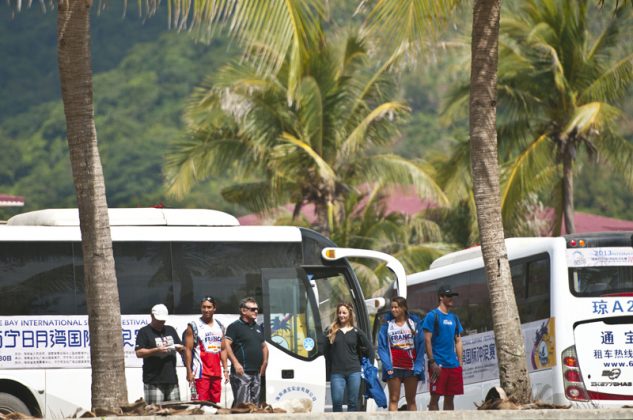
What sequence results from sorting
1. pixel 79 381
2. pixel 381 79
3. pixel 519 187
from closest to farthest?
pixel 79 381 < pixel 519 187 < pixel 381 79

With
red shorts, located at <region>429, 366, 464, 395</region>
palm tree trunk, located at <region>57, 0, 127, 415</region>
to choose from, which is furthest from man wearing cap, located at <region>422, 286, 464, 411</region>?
palm tree trunk, located at <region>57, 0, 127, 415</region>

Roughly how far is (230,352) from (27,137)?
65.7m

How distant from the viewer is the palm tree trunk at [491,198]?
44.0ft

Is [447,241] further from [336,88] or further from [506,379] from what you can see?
[506,379]

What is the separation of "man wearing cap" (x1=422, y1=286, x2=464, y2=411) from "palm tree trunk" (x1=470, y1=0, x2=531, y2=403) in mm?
1132

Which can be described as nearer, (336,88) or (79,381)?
(79,381)

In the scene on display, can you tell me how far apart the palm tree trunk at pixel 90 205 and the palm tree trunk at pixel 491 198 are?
4380mm

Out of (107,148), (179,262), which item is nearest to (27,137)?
(107,148)

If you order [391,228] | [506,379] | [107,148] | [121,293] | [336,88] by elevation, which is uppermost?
[107,148]

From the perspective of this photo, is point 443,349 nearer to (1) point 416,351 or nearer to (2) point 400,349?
(1) point 416,351

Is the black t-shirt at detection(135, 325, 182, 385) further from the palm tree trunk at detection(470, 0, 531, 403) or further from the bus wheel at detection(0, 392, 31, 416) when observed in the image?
the palm tree trunk at detection(470, 0, 531, 403)

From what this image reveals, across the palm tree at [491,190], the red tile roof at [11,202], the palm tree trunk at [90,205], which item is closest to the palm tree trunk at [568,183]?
the red tile roof at [11,202]

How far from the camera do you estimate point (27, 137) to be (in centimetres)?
7744

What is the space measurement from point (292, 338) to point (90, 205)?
620cm
